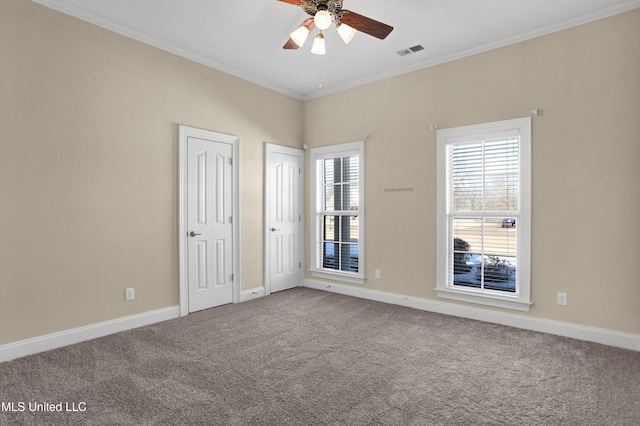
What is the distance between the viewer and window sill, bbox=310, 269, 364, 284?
502 cm

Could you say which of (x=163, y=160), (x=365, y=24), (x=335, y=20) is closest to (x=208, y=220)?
(x=163, y=160)

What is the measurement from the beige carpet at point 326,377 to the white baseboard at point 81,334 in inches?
4.2

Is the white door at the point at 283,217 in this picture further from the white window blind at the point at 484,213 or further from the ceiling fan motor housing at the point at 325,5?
the ceiling fan motor housing at the point at 325,5

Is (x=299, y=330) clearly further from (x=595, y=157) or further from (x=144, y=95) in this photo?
(x=595, y=157)

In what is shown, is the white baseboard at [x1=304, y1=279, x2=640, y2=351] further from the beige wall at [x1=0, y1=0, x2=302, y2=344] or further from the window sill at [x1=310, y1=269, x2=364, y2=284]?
the beige wall at [x1=0, y1=0, x2=302, y2=344]

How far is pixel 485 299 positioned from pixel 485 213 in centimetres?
97

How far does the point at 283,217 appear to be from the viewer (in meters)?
5.38

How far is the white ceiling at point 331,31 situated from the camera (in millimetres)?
3186

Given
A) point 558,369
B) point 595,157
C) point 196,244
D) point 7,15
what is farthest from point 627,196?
point 7,15

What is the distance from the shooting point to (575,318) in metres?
3.42

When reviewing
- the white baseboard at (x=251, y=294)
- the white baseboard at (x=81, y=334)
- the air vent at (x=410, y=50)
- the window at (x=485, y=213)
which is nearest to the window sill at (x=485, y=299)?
the window at (x=485, y=213)

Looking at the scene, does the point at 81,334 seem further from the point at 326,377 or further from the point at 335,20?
the point at 335,20

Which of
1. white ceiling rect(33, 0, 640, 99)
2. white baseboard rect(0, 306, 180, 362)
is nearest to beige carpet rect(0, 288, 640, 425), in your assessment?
white baseboard rect(0, 306, 180, 362)

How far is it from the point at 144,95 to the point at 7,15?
118 centimetres
